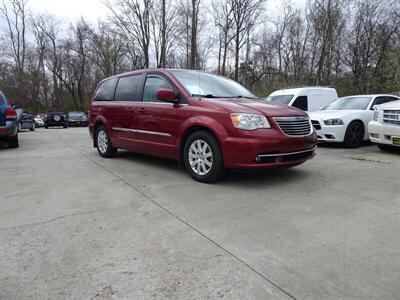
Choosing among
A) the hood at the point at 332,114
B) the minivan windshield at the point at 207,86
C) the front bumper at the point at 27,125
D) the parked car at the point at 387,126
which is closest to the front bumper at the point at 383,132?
the parked car at the point at 387,126

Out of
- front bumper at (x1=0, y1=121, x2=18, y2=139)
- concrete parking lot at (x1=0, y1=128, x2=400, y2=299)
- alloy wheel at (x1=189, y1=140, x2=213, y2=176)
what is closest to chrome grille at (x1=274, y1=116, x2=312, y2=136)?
concrete parking lot at (x1=0, y1=128, x2=400, y2=299)

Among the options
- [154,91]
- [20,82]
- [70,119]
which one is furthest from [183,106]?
[20,82]

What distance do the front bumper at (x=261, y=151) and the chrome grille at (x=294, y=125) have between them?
0.10 m

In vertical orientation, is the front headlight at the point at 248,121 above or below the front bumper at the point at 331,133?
above

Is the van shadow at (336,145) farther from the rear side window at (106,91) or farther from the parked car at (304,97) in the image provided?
the rear side window at (106,91)

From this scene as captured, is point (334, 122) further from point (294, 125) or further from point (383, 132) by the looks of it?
point (294, 125)

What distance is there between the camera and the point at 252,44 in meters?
34.2

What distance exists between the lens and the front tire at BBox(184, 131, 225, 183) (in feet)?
15.0

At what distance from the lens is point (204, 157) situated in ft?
15.6

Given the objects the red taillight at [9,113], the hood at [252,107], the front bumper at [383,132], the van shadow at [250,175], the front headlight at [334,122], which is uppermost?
the hood at [252,107]

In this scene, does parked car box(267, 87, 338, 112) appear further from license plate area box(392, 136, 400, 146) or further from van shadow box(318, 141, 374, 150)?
license plate area box(392, 136, 400, 146)

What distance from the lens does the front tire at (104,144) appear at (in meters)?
6.99

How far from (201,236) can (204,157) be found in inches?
74.8

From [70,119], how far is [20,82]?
2112cm
